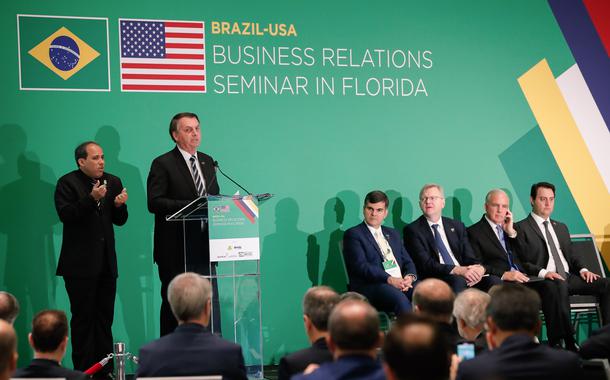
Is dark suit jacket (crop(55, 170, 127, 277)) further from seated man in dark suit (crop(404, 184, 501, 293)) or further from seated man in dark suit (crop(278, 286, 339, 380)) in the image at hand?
A: seated man in dark suit (crop(278, 286, 339, 380))

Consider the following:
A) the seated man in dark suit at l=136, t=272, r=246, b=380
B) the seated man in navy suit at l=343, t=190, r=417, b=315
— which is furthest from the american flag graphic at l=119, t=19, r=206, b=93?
the seated man in dark suit at l=136, t=272, r=246, b=380

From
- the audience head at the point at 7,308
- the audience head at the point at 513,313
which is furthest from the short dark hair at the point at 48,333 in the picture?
the audience head at the point at 513,313

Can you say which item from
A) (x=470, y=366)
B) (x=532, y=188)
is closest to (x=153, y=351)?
(x=470, y=366)

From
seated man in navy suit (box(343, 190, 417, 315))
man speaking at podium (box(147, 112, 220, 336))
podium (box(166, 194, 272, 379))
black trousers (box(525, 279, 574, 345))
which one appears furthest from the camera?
black trousers (box(525, 279, 574, 345))

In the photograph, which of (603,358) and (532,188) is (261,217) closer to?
(532,188)

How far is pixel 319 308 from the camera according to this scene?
353 cm

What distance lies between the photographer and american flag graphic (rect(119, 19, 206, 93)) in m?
7.08

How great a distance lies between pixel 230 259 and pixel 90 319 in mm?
1402

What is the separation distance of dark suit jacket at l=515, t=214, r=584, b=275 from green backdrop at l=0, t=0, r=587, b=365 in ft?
2.03

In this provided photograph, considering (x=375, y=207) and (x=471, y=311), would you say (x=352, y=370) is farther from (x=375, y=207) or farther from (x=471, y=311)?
(x=375, y=207)

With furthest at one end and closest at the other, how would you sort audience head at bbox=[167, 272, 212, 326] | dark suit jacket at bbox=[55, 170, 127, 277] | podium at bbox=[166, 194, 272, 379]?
dark suit jacket at bbox=[55, 170, 127, 277], podium at bbox=[166, 194, 272, 379], audience head at bbox=[167, 272, 212, 326]

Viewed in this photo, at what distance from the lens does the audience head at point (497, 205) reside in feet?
23.9

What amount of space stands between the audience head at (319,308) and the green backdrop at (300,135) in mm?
3749

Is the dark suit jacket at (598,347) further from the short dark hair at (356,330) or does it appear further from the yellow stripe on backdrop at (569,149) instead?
the yellow stripe on backdrop at (569,149)
